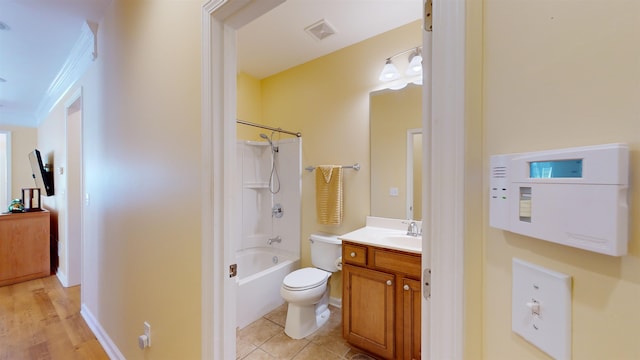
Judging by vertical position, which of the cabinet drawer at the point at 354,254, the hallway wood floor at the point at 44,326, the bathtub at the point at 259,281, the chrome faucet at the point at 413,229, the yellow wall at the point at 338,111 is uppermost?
the yellow wall at the point at 338,111

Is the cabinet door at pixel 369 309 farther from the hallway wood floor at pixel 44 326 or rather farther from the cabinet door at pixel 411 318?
the hallway wood floor at pixel 44 326

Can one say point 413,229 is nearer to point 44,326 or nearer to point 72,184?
point 44,326

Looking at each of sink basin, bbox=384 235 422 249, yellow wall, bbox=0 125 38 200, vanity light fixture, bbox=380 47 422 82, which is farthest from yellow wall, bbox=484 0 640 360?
yellow wall, bbox=0 125 38 200

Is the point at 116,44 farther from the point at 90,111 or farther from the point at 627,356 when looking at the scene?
the point at 627,356

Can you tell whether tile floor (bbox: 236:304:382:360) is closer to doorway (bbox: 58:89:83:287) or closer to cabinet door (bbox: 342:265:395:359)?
cabinet door (bbox: 342:265:395:359)

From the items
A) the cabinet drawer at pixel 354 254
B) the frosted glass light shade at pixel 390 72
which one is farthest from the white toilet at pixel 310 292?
the frosted glass light shade at pixel 390 72

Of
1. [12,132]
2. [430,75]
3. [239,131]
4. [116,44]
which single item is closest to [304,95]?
[239,131]

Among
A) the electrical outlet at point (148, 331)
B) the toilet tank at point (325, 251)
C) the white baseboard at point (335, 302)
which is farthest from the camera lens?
the white baseboard at point (335, 302)

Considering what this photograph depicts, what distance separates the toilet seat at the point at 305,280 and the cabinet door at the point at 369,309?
327 millimetres

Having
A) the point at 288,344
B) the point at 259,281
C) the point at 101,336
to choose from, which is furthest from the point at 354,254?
the point at 101,336

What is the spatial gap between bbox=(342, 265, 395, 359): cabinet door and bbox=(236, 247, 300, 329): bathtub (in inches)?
35.8

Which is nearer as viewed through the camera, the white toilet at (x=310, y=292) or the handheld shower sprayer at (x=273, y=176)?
the white toilet at (x=310, y=292)

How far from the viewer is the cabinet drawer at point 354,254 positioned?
1.80 metres

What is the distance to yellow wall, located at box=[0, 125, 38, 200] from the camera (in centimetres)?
467
